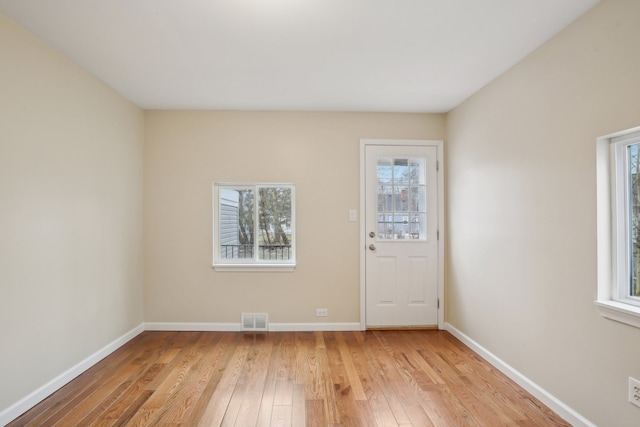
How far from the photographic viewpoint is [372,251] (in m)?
3.76

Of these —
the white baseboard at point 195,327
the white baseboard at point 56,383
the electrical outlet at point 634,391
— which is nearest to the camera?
the electrical outlet at point 634,391

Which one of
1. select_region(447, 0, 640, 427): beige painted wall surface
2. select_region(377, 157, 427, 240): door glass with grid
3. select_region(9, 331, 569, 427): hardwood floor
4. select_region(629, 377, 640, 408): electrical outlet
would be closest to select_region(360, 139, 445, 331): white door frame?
select_region(377, 157, 427, 240): door glass with grid

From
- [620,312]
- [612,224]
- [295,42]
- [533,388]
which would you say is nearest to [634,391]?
[620,312]

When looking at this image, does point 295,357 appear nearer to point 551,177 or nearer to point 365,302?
point 365,302

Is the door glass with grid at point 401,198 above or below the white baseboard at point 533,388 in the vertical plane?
above

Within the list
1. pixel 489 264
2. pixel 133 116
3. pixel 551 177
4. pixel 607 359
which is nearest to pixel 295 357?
pixel 489 264

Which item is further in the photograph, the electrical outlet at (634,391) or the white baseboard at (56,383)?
the white baseboard at (56,383)

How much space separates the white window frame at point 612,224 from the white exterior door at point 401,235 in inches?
75.8

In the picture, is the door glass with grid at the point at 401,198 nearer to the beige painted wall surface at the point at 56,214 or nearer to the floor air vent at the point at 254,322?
the floor air vent at the point at 254,322

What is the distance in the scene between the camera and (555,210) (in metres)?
2.19

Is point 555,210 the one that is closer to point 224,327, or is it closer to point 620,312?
A: point 620,312

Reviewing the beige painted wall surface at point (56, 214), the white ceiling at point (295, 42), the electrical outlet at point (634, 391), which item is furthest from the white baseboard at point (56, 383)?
the electrical outlet at point (634, 391)

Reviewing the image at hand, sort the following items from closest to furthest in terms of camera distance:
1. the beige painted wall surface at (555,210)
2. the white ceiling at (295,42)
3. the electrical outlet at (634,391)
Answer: the electrical outlet at (634,391) → the beige painted wall surface at (555,210) → the white ceiling at (295,42)

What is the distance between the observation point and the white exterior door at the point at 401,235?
3758mm
